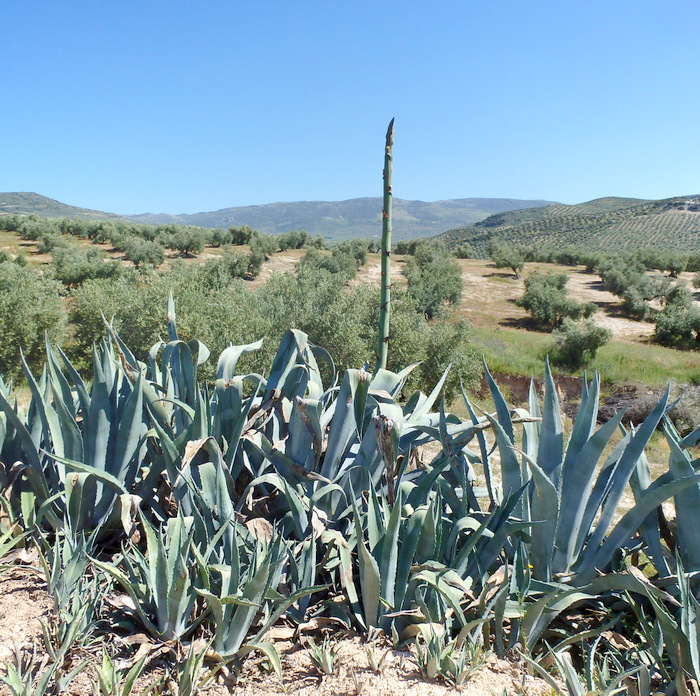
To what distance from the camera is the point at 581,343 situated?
24516mm

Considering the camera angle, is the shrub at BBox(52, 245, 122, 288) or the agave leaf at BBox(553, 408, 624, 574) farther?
the shrub at BBox(52, 245, 122, 288)

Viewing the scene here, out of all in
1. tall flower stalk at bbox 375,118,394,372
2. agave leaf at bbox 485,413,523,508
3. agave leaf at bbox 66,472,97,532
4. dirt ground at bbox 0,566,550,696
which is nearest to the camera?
dirt ground at bbox 0,566,550,696

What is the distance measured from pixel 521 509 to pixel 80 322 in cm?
2051

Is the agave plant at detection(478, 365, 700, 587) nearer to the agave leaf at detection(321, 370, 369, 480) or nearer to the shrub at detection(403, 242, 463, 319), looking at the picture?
the agave leaf at detection(321, 370, 369, 480)

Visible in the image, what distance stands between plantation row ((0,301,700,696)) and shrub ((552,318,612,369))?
23621 millimetres

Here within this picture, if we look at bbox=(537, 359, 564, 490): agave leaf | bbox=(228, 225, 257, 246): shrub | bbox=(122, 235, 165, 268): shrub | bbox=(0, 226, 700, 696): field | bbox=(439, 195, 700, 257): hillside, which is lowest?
bbox=(0, 226, 700, 696): field

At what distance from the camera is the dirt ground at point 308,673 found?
184cm

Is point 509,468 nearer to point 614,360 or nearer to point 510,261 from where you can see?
point 614,360

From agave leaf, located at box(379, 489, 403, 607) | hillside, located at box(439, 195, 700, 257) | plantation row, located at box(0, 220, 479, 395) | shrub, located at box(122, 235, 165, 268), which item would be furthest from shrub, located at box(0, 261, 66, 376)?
hillside, located at box(439, 195, 700, 257)

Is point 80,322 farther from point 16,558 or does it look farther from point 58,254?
point 16,558

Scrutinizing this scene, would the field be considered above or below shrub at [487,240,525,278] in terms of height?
below

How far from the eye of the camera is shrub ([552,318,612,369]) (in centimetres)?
2423

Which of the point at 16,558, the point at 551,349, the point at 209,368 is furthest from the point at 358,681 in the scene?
the point at 551,349

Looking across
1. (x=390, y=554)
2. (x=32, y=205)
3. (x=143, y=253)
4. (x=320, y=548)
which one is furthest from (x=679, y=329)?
(x=32, y=205)
